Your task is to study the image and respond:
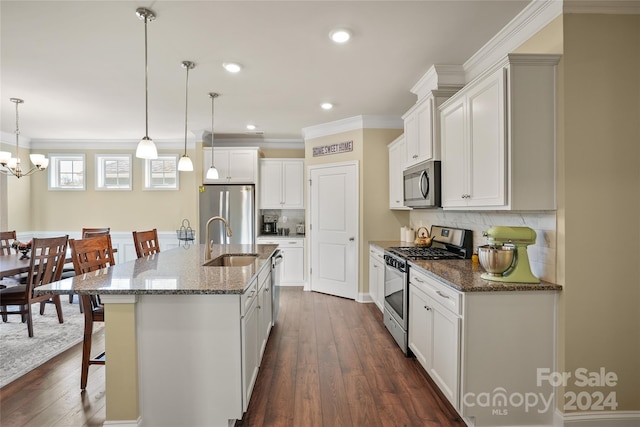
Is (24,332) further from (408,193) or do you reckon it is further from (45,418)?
(408,193)

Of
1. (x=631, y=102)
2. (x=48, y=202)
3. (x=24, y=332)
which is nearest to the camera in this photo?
(x=631, y=102)

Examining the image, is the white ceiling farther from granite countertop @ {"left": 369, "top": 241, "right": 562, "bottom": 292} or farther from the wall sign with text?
granite countertop @ {"left": 369, "top": 241, "right": 562, "bottom": 292}

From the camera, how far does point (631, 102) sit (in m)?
1.88

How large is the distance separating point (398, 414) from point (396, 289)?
1.14 m

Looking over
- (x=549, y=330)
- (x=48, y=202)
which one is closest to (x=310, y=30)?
(x=549, y=330)

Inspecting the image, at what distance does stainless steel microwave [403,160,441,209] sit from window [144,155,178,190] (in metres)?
4.86

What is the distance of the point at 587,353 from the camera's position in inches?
74.1

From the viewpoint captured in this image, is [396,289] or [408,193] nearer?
[396,289]

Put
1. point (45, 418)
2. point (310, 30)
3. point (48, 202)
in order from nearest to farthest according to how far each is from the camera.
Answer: point (45, 418)
point (310, 30)
point (48, 202)

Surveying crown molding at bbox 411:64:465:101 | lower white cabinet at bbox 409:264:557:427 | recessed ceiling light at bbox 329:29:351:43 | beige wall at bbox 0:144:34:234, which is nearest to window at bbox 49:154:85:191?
beige wall at bbox 0:144:34:234

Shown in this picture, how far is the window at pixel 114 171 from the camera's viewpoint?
20.5 feet

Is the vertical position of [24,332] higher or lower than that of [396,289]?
lower

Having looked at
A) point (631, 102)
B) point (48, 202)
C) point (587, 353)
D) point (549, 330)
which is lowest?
point (587, 353)

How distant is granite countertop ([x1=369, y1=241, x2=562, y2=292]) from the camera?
73.2 inches
